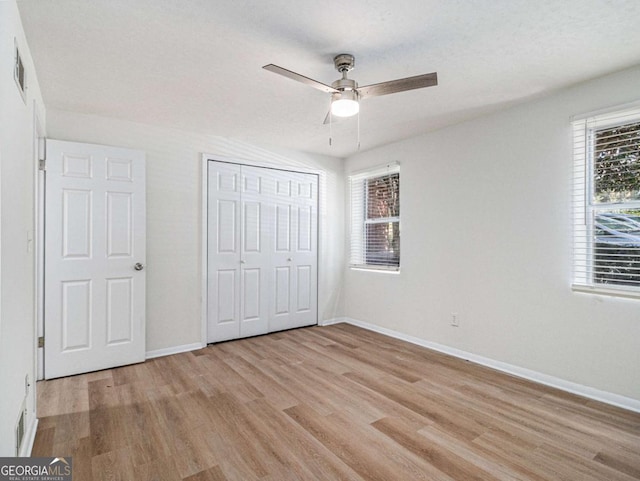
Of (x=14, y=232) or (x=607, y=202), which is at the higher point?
(x=607, y=202)

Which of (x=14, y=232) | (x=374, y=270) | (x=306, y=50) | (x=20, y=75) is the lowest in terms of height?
(x=374, y=270)

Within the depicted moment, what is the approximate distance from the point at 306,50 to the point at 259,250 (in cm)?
268

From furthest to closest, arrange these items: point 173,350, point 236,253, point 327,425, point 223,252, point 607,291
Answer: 1. point 236,253
2. point 223,252
3. point 173,350
4. point 607,291
5. point 327,425

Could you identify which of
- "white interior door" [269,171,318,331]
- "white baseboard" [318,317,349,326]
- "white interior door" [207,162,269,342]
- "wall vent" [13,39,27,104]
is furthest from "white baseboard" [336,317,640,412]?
"wall vent" [13,39,27,104]

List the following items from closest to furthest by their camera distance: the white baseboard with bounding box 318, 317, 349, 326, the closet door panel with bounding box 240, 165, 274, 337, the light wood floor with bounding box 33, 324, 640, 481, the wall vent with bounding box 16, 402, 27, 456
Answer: the wall vent with bounding box 16, 402, 27, 456, the light wood floor with bounding box 33, 324, 640, 481, the closet door panel with bounding box 240, 165, 274, 337, the white baseboard with bounding box 318, 317, 349, 326

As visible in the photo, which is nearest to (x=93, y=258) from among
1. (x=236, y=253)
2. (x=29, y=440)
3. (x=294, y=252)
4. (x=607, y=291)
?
(x=236, y=253)

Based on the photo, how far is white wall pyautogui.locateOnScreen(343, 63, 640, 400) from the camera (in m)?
2.65

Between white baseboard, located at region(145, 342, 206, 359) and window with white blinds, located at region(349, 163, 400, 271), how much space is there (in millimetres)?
2340

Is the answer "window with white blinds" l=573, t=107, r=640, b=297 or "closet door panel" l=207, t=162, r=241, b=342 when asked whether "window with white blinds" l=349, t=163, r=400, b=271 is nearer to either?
"closet door panel" l=207, t=162, r=241, b=342

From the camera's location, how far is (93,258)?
10.8ft

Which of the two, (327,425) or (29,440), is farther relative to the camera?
(327,425)

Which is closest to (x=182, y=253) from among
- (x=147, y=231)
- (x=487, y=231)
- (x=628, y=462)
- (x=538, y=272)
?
(x=147, y=231)

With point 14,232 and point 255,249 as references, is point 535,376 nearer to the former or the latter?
point 255,249

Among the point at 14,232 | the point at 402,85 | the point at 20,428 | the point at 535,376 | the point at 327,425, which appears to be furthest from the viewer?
the point at 535,376
